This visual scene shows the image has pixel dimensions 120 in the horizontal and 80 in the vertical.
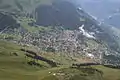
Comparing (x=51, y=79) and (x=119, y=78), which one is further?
(x=119, y=78)

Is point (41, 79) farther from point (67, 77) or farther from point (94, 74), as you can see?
point (94, 74)

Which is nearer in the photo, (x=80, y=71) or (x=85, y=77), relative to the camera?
(x=85, y=77)

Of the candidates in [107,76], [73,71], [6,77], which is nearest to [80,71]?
[73,71]

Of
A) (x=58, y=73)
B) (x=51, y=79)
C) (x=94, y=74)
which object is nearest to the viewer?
(x=51, y=79)

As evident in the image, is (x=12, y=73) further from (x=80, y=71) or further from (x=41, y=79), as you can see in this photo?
(x=80, y=71)

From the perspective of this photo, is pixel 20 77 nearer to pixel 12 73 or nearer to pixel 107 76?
pixel 12 73

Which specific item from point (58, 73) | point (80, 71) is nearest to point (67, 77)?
point (58, 73)

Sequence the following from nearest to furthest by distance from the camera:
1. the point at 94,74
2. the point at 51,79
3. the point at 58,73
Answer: the point at 51,79, the point at 58,73, the point at 94,74
